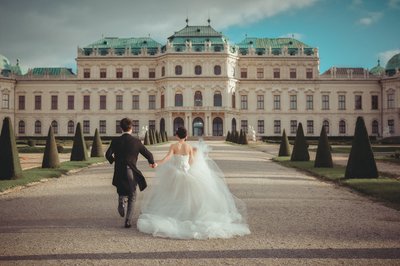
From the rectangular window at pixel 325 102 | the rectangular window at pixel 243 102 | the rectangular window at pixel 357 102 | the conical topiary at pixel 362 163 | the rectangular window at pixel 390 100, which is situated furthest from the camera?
the rectangular window at pixel 325 102

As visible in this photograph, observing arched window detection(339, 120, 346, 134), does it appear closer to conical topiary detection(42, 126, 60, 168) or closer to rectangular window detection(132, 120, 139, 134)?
rectangular window detection(132, 120, 139, 134)

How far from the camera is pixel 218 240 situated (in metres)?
5.17

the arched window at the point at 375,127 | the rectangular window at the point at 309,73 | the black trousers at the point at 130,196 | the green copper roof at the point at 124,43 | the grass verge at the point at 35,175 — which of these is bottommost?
the grass verge at the point at 35,175

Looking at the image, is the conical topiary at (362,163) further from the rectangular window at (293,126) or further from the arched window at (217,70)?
the rectangular window at (293,126)

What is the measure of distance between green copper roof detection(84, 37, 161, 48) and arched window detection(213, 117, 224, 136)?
1314 cm

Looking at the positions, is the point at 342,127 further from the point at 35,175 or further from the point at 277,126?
the point at 35,175

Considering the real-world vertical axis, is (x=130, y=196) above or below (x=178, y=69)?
below

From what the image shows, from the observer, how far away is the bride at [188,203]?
17.6ft

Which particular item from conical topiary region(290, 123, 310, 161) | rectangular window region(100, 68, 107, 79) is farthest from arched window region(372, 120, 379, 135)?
conical topiary region(290, 123, 310, 161)

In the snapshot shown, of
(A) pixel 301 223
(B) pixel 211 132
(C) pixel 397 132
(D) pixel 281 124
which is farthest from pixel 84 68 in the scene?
(A) pixel 301 223

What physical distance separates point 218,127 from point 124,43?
56.7 ft

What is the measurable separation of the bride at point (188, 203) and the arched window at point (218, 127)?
149 feet

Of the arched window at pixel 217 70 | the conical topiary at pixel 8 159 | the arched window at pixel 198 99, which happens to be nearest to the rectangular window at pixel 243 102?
the arched window at pixel 217 70

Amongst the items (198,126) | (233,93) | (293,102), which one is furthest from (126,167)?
(293,102)
